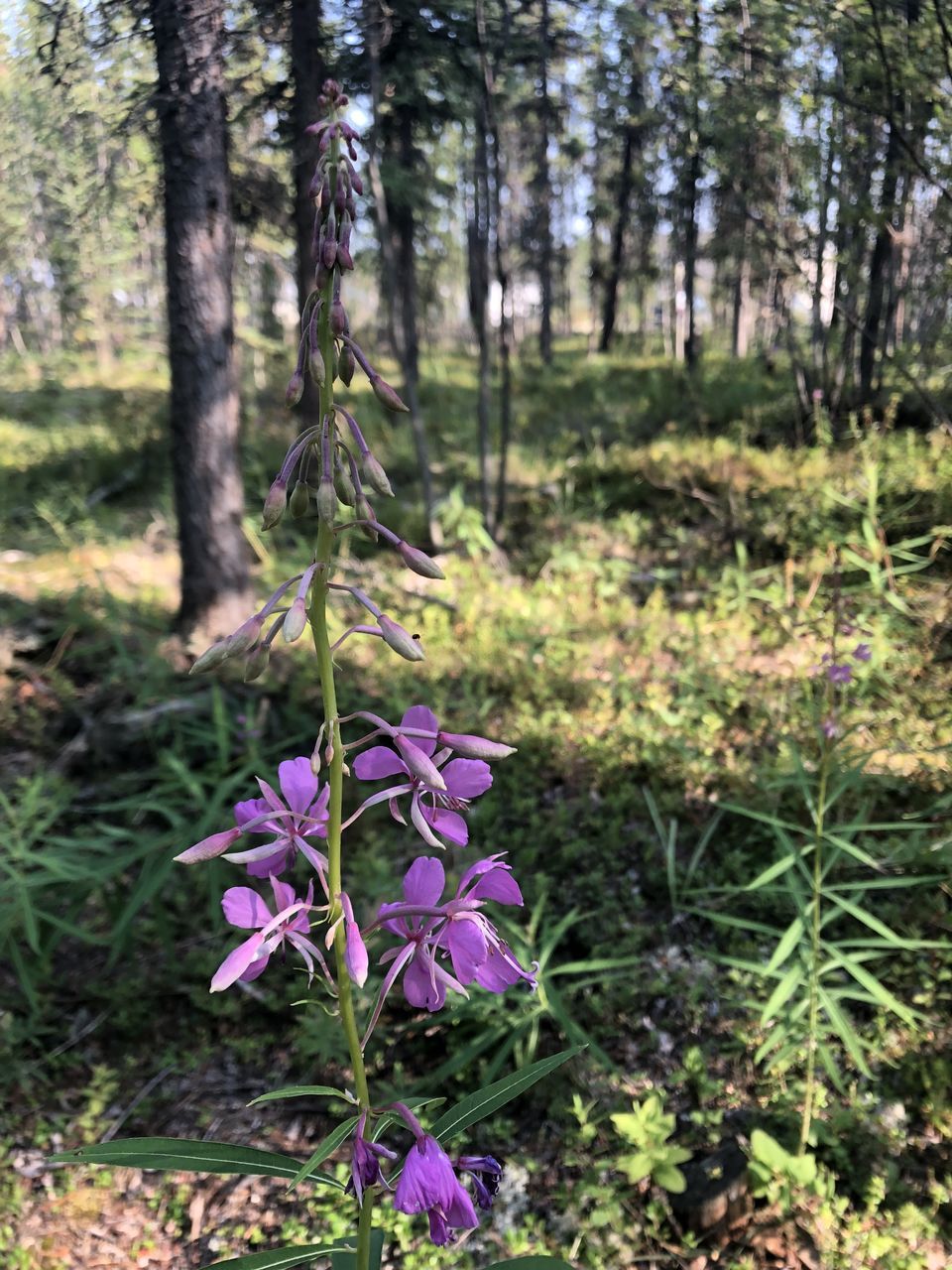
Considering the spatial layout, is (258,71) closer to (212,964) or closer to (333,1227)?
(212,964)

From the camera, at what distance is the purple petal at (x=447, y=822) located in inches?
42.9

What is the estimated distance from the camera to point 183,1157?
1.08 m

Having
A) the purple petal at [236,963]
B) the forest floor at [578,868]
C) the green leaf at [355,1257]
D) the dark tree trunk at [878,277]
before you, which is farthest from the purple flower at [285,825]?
the dark tree trunk at [878,277]

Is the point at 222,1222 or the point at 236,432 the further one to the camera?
the point at 236,432

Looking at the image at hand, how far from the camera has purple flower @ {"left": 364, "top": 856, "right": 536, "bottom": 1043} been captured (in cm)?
104

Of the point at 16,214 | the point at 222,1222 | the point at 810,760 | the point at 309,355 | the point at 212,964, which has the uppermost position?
the point at 16,214

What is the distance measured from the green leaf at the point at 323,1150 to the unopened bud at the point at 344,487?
0.81m

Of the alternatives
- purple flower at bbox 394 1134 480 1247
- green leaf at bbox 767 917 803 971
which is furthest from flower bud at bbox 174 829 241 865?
green leaf at bbox 767 917 803 971

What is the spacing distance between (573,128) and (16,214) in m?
14.6

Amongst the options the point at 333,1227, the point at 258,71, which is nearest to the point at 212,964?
the point at 333,1227

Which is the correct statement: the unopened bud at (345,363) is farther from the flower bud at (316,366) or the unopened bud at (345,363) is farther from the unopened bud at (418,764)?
the unopened bud at (418,764)

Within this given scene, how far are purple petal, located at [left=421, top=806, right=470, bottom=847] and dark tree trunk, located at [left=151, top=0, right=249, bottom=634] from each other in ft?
13.5

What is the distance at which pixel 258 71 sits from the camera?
16.9ft

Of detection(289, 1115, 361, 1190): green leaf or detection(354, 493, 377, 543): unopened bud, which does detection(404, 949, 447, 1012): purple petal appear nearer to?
detection(289, 1115, 361, 1190): green leaf
